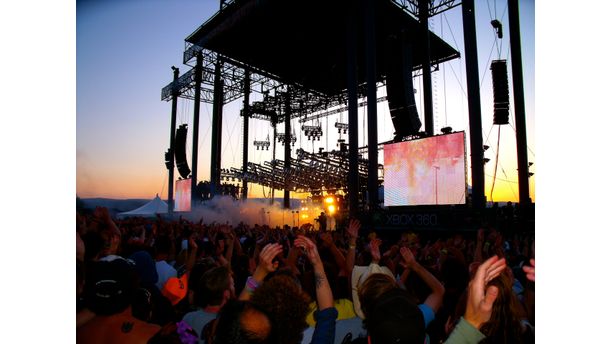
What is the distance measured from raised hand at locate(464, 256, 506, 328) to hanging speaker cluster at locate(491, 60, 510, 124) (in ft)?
43.0

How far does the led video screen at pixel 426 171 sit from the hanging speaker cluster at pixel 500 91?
2407 millimetres

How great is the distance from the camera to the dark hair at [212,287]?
205 cm

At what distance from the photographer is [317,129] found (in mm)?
30516

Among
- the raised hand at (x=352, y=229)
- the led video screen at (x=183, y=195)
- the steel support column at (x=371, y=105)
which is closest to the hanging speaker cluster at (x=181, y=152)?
the led video screen at (x=183, y=195)

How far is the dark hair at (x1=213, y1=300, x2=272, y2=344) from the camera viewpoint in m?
1.32

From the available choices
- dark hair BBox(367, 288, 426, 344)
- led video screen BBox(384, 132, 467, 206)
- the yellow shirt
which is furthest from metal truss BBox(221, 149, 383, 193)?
dark hair BBox(367, 288, 426, 344)

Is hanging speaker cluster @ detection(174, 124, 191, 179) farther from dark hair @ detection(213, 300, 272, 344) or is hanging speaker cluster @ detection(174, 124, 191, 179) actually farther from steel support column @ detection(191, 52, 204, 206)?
dark hair @ detection(213, 300, 272, 344)

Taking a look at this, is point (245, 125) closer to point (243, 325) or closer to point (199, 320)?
point (199, 320)

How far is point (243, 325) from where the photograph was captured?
133 centimetres

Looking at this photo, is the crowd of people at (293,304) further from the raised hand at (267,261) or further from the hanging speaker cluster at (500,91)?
the hanging speaker cluster at (500,91)

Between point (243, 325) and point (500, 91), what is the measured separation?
46.3 ft

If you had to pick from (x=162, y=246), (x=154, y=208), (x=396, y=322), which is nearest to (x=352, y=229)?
(x=396, y=322)
